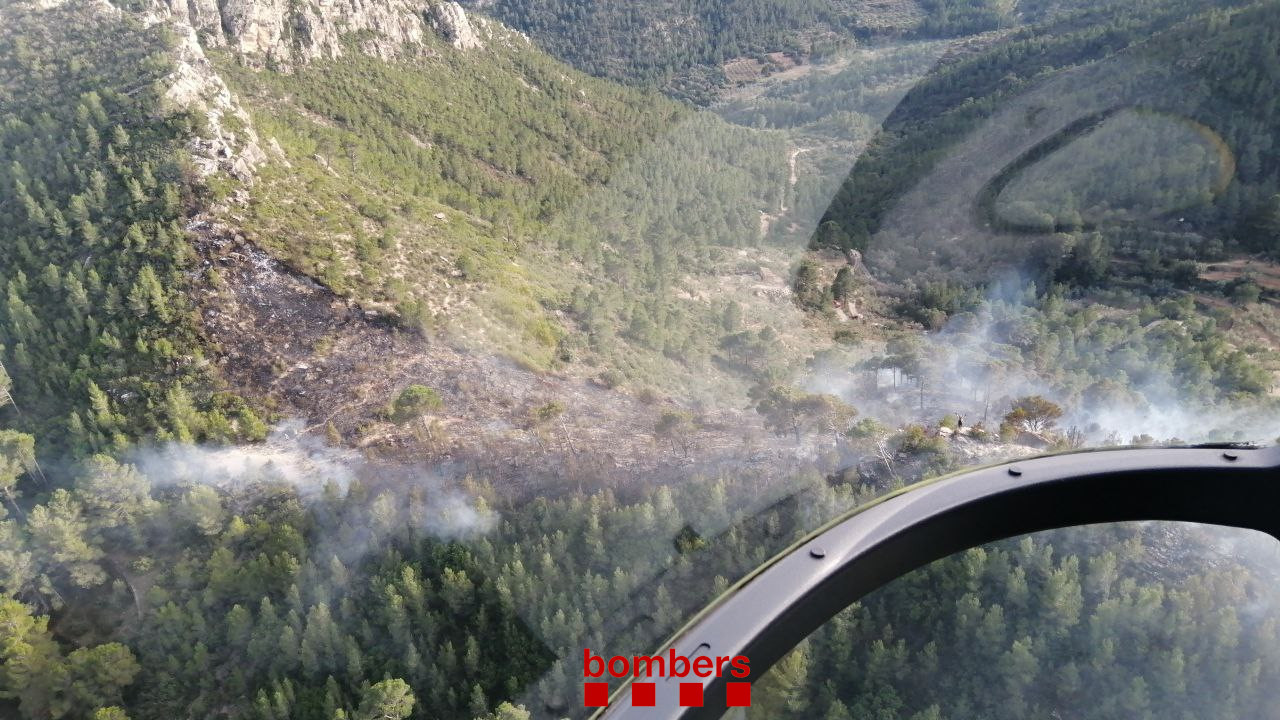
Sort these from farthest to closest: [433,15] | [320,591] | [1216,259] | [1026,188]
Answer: [433,15] < [1026,188] < [1216,259] < [320,591]

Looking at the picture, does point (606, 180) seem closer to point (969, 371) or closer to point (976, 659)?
point (969, 371)

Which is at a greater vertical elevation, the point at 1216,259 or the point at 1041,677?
the point at 1216,259

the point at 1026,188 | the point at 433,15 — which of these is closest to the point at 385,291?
the point at 1026,188

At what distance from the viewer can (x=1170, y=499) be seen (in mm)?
1523

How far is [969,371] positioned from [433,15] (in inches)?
951

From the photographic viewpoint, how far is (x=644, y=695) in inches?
40.7

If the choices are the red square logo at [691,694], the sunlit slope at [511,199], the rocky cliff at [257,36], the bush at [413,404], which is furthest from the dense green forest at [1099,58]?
the red square logo at [691,694]

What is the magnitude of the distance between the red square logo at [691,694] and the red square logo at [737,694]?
0.25 ft

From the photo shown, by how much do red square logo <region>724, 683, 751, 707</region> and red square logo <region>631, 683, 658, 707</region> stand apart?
0.45 ft

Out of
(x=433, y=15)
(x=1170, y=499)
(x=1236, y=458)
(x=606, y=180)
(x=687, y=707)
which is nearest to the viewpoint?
(x=687, y=707)

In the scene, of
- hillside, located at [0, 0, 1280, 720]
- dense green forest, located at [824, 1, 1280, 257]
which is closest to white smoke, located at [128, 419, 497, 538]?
hillside, located at [0, 0, 1280, 720]

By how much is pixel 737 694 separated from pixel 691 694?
0.58 feet

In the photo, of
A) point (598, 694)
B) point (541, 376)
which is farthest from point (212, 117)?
point (598, 694)

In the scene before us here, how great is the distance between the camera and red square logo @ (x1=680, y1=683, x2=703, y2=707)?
1.03 m
